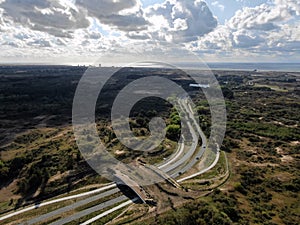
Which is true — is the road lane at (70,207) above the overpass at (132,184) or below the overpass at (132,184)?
below

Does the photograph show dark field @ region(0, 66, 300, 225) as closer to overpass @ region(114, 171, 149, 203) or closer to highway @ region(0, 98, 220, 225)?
highway @ region(0, 98, 220, 225)

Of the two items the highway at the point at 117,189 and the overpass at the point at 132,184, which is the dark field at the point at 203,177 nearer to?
the highway at the point at 117,189

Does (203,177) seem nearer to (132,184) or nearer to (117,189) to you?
(132,184)

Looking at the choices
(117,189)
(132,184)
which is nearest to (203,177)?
(132,184)

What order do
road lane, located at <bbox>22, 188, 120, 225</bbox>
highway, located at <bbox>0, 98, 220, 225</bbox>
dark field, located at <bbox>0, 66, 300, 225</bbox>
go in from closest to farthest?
1. road lane, located at <bbox>22, 188, 120, 225</bbox>
2. highway, located at <bbox>0, 98, 220, 225</bbox>
3. dark field, located at <bbox>0, 66, 300, 225</bbox>

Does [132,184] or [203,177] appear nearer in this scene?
[132,184]

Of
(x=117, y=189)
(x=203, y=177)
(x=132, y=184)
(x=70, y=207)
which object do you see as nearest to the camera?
(x=70, y=207)

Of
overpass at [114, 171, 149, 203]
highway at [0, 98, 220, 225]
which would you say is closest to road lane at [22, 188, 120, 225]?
highway at [0, 98, 220, 225]

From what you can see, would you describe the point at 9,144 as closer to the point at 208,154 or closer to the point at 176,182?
the point at 176,182

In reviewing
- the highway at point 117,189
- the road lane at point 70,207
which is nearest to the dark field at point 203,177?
the highway at point 117,189

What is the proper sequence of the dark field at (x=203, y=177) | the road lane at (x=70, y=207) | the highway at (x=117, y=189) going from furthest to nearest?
1. the dark field at (x=203, y=177)
2. the highway at (x=117, y=189)
3. the road lane at (x=70, y=207)

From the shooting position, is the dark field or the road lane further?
the dark field
